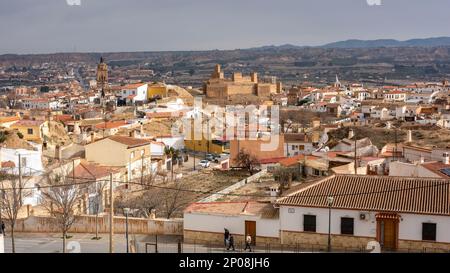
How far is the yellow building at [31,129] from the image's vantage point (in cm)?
2192

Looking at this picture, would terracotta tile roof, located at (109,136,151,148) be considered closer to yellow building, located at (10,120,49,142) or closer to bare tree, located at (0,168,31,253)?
bare tree, located at (0,168,31,253)

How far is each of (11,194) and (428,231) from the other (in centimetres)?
670

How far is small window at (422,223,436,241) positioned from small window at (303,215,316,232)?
1.30 metres

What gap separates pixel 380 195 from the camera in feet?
25.0

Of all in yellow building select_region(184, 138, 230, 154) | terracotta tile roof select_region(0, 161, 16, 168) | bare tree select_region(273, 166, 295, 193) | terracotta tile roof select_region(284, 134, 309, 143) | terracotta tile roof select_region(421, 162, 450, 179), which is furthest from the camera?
yellow building select_region(184, 138, 230, 154)

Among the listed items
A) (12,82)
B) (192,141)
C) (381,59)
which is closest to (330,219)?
(192,141)

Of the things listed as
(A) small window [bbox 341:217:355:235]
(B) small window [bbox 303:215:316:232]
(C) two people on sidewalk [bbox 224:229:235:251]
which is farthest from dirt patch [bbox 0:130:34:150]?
(A) small window [bbox 341:217:355:235]

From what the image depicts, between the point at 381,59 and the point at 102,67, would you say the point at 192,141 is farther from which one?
the point at 381,59

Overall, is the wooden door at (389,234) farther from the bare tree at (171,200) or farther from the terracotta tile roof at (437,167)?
the bare tree at (171,200)

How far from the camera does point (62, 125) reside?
86.4 ft

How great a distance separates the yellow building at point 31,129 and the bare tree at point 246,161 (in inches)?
306

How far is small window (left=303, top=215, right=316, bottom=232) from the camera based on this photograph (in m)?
7.65

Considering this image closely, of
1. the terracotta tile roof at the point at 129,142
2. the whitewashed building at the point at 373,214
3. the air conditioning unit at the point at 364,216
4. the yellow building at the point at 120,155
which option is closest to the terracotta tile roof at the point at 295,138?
the terracotta tile roof at the point at 129,142
